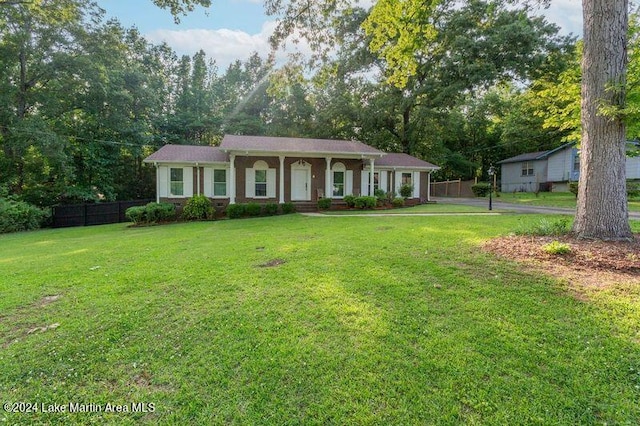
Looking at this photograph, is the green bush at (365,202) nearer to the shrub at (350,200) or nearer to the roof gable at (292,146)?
the shrub at (350,200)

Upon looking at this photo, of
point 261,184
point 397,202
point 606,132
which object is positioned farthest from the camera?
point 397,202

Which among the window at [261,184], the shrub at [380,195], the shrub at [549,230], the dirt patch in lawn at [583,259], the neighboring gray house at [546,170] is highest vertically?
the neighboring gray house at [546,170]

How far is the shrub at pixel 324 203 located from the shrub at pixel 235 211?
150 inches

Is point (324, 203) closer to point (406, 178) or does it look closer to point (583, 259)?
point (406, 178)

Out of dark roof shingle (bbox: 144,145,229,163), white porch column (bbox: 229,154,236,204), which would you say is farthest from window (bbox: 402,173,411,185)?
dark roof shingle (bbox: 144,145,229,163)

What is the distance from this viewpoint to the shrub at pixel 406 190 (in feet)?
63.2

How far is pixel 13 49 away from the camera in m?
17.7

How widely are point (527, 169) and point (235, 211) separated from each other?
2691cm

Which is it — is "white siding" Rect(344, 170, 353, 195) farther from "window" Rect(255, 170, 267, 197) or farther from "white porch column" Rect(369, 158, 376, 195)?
"window" Rect(255, 170, 267, 197)

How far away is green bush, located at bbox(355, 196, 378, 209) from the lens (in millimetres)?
16469

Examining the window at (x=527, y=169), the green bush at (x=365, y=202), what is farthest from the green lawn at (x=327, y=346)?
the window at (x=527, y=169)

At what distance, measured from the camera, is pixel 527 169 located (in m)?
29.2

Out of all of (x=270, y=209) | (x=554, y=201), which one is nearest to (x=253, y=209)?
(x=270, y=209)

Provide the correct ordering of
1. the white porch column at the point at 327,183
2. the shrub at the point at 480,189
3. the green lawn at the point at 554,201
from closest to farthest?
the green lawn at the point at 554,201 → the white porch column at the point at 327,183 → the shrub at the point at 480,189
